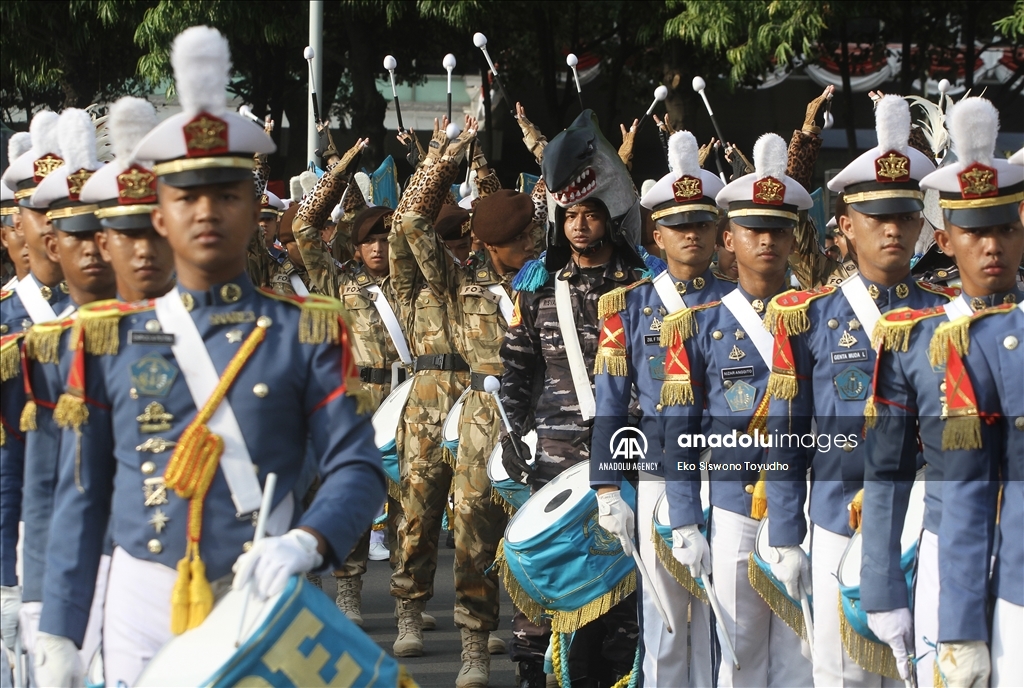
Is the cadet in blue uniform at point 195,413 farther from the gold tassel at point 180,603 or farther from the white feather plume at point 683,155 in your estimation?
the white feather plume at point 683,155

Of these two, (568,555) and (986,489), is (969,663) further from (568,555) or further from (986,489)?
(568,555)

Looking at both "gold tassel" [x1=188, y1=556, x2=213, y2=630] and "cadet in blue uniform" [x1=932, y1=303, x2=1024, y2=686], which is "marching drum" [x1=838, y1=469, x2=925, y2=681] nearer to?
"cadet in blue uniform" [x1=932, y1=303, x2=1024, y2=686]

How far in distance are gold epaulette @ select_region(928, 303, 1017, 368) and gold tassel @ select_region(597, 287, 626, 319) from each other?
8.57ft

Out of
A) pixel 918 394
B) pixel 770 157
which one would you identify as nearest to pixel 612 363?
pixel 770 157

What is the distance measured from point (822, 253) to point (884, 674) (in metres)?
5.34

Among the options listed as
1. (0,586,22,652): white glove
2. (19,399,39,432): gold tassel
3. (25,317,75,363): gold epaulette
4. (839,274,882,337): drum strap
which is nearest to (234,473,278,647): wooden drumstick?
(25,317,75,363): gold epaulette

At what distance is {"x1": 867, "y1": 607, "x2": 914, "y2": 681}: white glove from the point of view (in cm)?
512

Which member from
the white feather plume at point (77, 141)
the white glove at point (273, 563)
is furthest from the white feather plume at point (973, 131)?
the white feather plume at point (77, 141)

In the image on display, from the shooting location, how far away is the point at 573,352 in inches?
297

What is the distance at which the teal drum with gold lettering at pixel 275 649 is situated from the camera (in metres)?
3.67

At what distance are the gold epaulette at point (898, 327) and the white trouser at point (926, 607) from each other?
589mm

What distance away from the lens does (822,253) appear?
10.6 m

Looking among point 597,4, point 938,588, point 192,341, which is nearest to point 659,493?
point 938,588

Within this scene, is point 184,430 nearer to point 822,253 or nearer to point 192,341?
point 192,341
